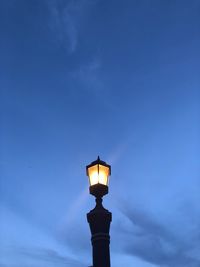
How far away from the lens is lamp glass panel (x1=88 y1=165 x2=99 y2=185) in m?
7.22

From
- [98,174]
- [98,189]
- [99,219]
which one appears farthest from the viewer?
[98,174]

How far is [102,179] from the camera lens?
286 inches

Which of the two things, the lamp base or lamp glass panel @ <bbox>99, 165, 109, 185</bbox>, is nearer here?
the lamp base

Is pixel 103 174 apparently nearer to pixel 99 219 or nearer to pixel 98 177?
pixel 98 177

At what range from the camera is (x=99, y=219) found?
6.91 meters

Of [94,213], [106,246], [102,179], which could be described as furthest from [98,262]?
[102,179]

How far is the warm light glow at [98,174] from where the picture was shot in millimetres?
7215

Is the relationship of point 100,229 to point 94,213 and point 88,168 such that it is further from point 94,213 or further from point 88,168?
point 88,168

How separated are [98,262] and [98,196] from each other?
3.76 feet

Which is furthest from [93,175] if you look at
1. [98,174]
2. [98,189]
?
[98,189]

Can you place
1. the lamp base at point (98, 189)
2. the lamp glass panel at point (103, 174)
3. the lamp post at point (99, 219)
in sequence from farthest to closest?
the lamp glass panel at point (103, 174) < the lamp base at point (98, 189) < the lamp post at point (99, 219)

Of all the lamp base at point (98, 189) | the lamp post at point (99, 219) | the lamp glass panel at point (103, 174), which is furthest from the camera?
the lamp glass panel at point (103, 174)

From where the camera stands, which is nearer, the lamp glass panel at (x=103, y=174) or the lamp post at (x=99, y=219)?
the lamp post at (x=99, y=219)

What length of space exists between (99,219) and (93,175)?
2.66 ft
